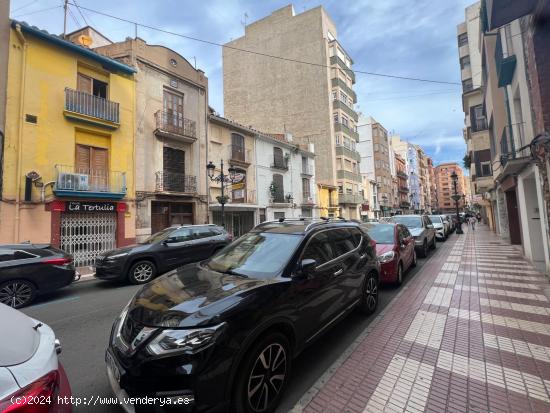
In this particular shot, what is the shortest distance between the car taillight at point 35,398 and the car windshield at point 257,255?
72.7 inches

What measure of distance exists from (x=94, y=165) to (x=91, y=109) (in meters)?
2.45

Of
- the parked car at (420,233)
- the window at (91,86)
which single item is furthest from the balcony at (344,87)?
the window at (91,86)

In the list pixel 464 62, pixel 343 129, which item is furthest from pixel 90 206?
pixel 464 62

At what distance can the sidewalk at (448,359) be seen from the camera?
260 centimetres

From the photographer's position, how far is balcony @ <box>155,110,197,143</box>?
575 inches

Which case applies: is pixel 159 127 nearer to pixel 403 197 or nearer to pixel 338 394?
pixel 338 394

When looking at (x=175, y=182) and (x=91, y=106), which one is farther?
(x=175, y=182)

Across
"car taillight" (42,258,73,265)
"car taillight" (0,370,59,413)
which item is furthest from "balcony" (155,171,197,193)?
"car taillight" (0,370,59,413)

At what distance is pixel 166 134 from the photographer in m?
14.6

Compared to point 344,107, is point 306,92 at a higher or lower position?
higher

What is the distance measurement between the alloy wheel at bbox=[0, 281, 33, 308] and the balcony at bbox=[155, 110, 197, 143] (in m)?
10.1

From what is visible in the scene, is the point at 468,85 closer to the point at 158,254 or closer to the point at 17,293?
the point at 158,254

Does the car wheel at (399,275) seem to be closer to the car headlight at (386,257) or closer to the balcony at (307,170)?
the car headlight at (386,257)

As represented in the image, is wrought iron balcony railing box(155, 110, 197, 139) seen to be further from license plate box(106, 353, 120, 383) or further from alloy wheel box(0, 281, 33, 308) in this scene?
license plate box(106, 353, 120, 383)
